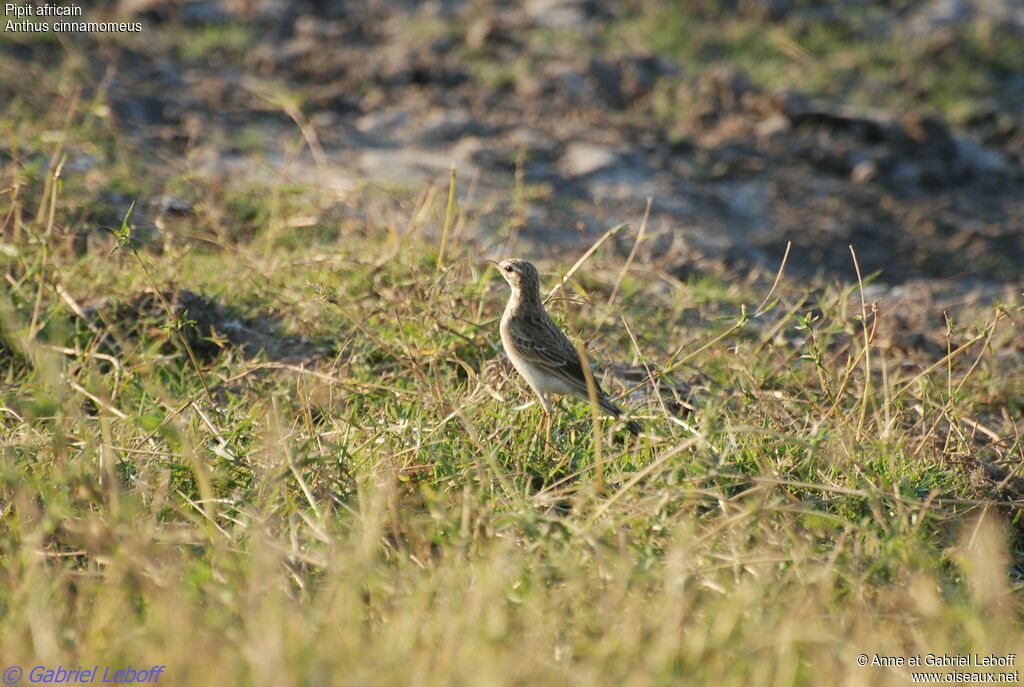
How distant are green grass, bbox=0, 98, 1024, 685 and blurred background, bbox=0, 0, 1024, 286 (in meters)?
1.46

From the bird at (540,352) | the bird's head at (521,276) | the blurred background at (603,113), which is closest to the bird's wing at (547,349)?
the bird at (540,352)

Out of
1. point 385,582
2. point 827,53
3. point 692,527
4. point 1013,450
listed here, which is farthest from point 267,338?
point 827,53

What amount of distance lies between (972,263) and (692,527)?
5364mm

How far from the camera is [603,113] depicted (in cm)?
939

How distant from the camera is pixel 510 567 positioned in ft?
11.4

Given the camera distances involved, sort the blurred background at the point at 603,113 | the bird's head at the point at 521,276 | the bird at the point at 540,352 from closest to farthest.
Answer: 1. the bird at the point at 540,352
2. the bird's head at the point at 521,276
3. the blurred background at the point at 603,113

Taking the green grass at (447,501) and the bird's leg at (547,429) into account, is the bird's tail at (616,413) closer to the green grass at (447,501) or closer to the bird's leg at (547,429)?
the green grass at (447,501)

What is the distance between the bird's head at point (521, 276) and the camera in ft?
16.7

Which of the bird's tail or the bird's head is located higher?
the bird's head

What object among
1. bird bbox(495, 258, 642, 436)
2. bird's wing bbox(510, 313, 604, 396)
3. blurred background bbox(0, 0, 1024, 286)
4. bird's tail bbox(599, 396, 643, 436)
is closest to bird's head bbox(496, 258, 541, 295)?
bird bbox(495, 258, 642, 436)

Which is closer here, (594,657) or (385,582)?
(594,657)

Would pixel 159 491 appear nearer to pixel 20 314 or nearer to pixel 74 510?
pixel 74 510

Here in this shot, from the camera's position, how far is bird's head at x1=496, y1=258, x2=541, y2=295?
509 centimetres

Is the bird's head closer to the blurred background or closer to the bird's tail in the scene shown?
the bird's tail
